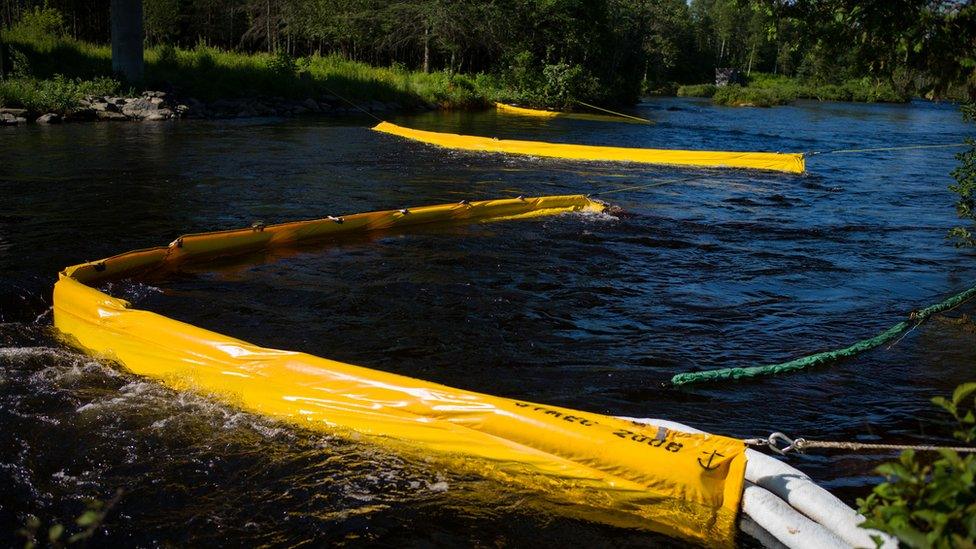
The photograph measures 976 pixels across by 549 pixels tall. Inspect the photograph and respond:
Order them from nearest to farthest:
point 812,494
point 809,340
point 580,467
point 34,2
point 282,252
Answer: point 812,494
point 580,467
point 809,340
point 282,252
point 34,2

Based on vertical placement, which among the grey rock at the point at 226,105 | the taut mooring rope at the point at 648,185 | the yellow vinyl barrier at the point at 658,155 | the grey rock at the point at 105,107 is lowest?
the taut mooring rope at the point at 648,185

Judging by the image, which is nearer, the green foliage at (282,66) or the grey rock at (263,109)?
the grey rock at (263,109)

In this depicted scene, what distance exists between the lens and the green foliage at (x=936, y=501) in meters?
1.82

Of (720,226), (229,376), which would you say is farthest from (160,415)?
(720,226)

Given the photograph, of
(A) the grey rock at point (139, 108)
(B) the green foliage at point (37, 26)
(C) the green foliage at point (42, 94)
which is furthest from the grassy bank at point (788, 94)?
(C) the green foliage at point (42, 94)

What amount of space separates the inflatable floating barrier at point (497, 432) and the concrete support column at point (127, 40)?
21.4 meters

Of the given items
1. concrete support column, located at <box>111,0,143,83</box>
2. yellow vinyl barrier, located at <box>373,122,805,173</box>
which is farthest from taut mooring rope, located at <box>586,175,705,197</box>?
concrete support column, located at <box>111,0,143,83</box>

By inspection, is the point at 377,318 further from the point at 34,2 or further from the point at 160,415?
the point at 34,2

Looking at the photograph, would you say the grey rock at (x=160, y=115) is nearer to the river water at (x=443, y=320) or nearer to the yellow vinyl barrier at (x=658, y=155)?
the river water at (x=443, y=320)

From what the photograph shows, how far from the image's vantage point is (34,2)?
35000mm

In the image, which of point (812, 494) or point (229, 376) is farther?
point (229, 376)

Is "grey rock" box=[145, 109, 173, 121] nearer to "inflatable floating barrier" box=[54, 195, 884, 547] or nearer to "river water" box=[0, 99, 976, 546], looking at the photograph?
"river water" box=[0, 99, 976, 546]

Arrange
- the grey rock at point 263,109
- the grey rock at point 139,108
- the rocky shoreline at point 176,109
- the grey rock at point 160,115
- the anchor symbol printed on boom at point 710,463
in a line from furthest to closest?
the grey rock at point 263,109 → the grey rock at point 160,115 → the grey rock at point 139,108 → the rocky shoreline at point 176,109 → the anchor symbol printed on boom at point 710,463

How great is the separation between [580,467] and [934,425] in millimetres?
2951
